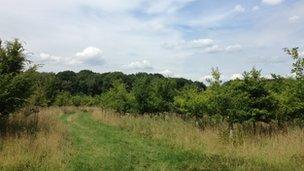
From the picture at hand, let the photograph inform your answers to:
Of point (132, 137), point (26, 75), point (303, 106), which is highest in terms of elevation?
point (26, 75)

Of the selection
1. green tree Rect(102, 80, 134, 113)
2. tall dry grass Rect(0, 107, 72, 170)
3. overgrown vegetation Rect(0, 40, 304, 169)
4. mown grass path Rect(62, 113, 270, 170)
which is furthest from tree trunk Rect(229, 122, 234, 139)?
green tree Rect(102, 80, 134, 113)

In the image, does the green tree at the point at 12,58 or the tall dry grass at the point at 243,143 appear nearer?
the tall dry grass at the point at 243,143

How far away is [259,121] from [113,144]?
6322 mm

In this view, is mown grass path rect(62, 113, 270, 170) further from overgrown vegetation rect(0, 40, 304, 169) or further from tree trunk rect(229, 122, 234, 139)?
tree trunk rect(229, 122, 234, 139)

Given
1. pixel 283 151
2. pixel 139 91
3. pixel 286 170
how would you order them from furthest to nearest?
1. pixel 139 91
2. pixel 283 151
3. pixel 286 170

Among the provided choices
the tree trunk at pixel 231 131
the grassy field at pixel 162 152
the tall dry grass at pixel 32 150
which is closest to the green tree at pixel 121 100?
the grassy field at pixel 162 152

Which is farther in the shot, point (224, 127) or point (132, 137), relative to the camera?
point (132, 137)

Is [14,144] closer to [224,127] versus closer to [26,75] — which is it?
[26,75]

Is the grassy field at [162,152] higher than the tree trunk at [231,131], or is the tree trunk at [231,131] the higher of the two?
the tree trunk at [231,131]

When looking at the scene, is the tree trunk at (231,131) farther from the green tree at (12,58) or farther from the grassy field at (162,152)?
the green tree at (12,58)

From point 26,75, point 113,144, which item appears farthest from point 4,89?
point 113,144

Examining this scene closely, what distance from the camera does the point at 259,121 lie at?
18656 mm

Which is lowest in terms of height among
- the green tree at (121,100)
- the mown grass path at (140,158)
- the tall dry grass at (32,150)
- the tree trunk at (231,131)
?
the mown grass path at (140,158)

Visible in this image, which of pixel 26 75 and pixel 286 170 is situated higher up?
pixel 26 75
